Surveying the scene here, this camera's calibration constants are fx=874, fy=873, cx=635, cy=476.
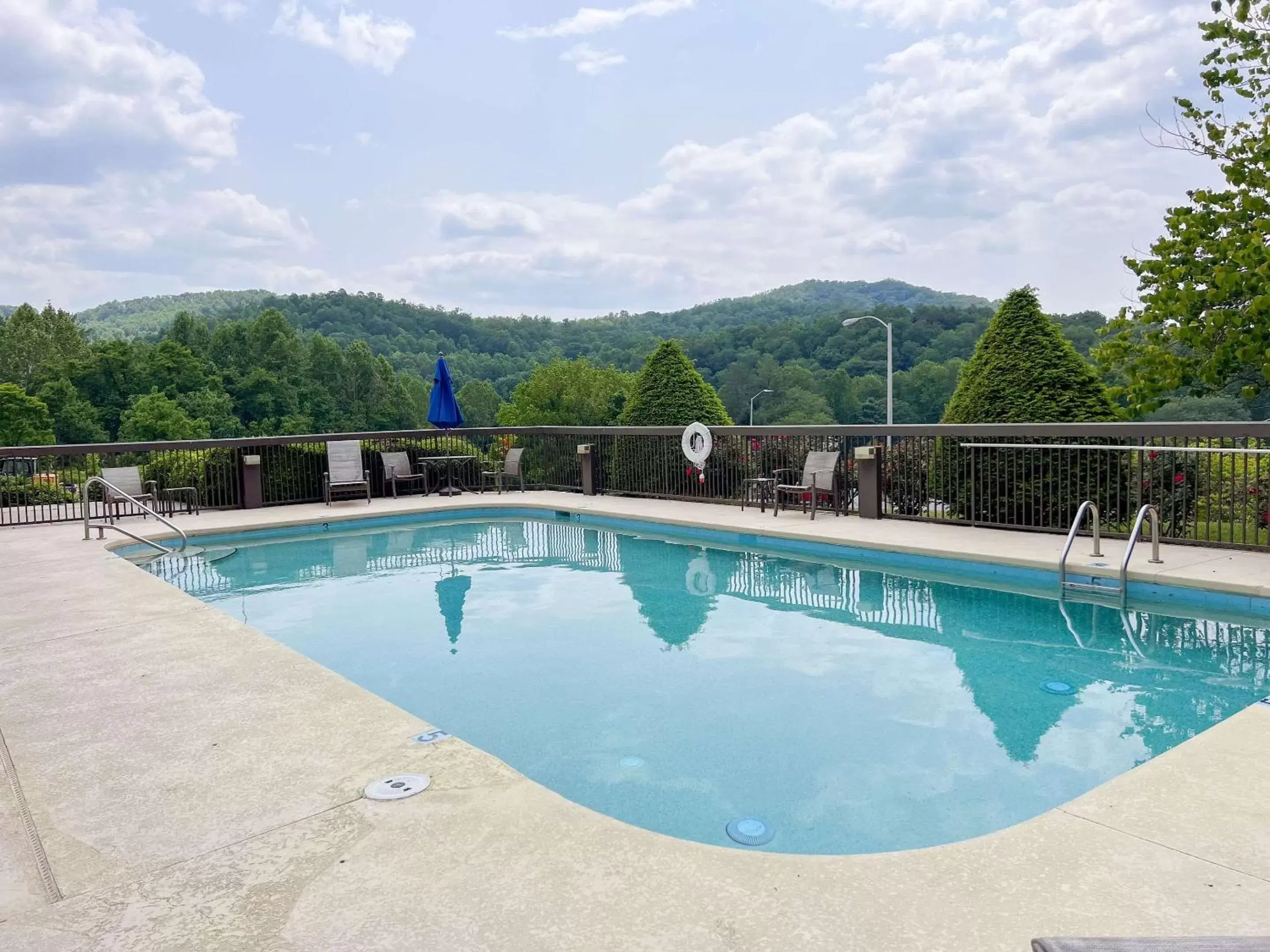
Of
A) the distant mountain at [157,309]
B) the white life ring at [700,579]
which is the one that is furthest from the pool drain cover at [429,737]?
the distant mountain at [157,309]

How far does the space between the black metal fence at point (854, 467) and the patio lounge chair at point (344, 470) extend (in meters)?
0.16

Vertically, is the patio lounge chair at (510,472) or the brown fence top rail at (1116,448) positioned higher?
the brown fence top rail at (1116,448)

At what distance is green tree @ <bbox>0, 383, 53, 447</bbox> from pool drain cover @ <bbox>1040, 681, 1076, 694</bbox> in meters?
46.4

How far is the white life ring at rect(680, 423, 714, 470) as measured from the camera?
1042cm

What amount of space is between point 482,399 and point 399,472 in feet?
146

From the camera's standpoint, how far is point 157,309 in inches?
2525

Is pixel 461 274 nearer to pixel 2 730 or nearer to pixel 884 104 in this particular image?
pixel 884 104

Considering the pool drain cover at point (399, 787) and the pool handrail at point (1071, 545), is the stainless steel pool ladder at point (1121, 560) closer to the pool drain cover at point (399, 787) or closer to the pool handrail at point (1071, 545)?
the pool handrail at point (1071, 545)

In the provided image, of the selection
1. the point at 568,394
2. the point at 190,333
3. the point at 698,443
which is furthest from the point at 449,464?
the point at 190,333

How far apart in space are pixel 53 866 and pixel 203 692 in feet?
4.83

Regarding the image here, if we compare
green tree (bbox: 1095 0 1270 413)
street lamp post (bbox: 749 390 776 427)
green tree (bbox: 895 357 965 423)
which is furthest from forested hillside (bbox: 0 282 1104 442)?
green tree (bbox: 1095 0 1270 413)

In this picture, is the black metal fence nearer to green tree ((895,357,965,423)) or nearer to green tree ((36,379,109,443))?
green tree ((895,357,965,423))

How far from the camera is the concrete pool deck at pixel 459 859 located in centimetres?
189

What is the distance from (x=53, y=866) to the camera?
224 cm
